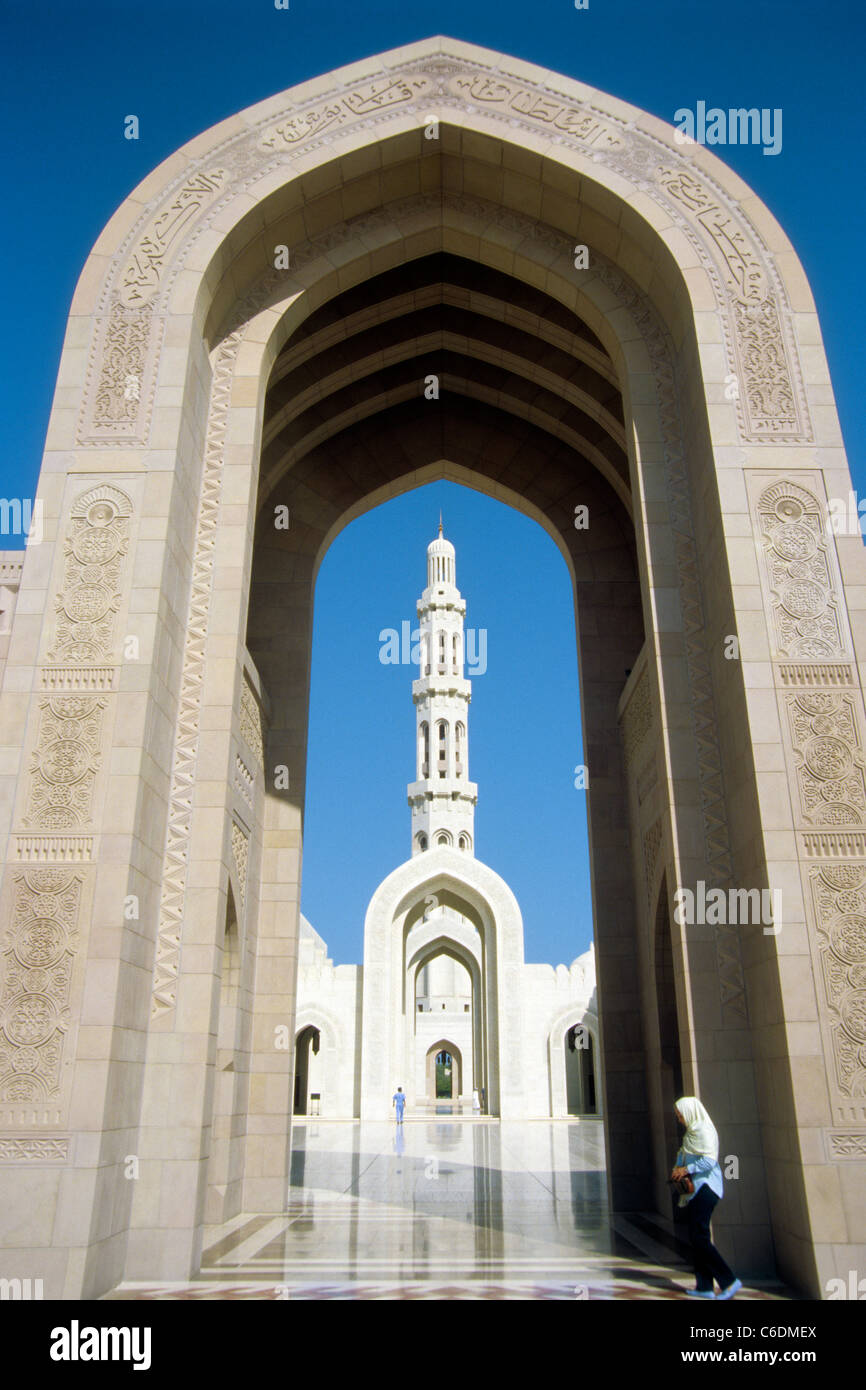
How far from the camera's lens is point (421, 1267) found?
6574mm

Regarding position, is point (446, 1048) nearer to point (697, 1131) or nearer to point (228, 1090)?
point (228, 1090)

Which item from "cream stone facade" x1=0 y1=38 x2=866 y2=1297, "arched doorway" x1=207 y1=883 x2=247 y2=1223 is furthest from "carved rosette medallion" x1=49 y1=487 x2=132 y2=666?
"arched doorway" x1=207 y1=883 x2=247 y2=1223

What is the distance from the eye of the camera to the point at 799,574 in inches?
290

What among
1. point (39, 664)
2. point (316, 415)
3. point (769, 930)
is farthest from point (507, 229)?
point (769, 930)

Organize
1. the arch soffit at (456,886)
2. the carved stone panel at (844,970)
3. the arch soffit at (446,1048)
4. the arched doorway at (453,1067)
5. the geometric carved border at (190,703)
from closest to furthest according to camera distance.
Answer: the carved stone panel at (844,970)
the geometric carved border at (190,703)
the arch soffit at (456,886)
the arch soffit at (446,1048)
the arched doorway at (453,1067)

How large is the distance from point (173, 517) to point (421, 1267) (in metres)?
5.43

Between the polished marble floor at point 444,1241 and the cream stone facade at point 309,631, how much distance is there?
51 cm

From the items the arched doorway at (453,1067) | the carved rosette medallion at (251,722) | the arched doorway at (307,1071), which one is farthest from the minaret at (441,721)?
the carved rosette medallion at (251,722)

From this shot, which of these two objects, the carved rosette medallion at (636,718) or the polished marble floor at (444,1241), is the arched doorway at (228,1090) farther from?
the carved rosette medallion at (636,718)

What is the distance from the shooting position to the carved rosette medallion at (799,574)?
7.14 m

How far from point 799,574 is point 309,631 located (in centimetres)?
583

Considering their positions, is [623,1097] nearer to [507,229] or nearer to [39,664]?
[39,664]

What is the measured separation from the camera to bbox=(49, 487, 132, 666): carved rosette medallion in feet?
23.3

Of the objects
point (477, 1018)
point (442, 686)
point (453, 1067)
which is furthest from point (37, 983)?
point (453, 1067)
